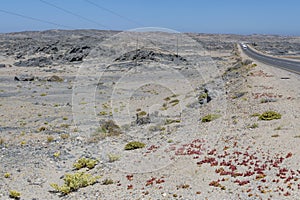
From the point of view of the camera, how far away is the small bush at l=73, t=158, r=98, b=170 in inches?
651

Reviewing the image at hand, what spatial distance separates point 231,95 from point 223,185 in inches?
730

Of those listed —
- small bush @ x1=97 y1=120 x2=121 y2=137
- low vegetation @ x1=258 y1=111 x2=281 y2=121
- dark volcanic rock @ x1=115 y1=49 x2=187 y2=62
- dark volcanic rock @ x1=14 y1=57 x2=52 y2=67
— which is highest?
dark volcanic rock @ x1=115 y1=49 x2=187 y2=62

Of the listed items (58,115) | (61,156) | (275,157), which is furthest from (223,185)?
(58,115)

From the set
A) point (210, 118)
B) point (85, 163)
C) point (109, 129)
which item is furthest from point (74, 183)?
point (210, 118)

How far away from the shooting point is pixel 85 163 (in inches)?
663

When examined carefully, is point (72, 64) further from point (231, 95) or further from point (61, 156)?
point (61, 156)

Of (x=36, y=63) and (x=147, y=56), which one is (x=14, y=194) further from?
(x=147, y=56)

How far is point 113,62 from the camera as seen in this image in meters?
82.8

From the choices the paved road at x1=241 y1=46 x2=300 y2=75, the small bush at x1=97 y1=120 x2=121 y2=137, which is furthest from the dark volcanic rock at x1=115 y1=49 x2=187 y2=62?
the small bush at x1=97 y1=120 x2=121 y2=137

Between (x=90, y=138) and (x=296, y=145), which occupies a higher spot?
(x=296, y=145)

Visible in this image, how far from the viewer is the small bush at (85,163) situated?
16.5 metres

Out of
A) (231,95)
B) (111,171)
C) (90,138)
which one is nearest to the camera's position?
(111,171)

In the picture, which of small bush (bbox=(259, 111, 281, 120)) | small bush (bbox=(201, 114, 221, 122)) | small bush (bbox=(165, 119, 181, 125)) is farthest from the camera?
small bush (bbox=(165, 119, 181, 125))

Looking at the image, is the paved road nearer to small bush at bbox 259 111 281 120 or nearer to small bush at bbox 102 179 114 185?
small bush at bbox 259 111 281 120
